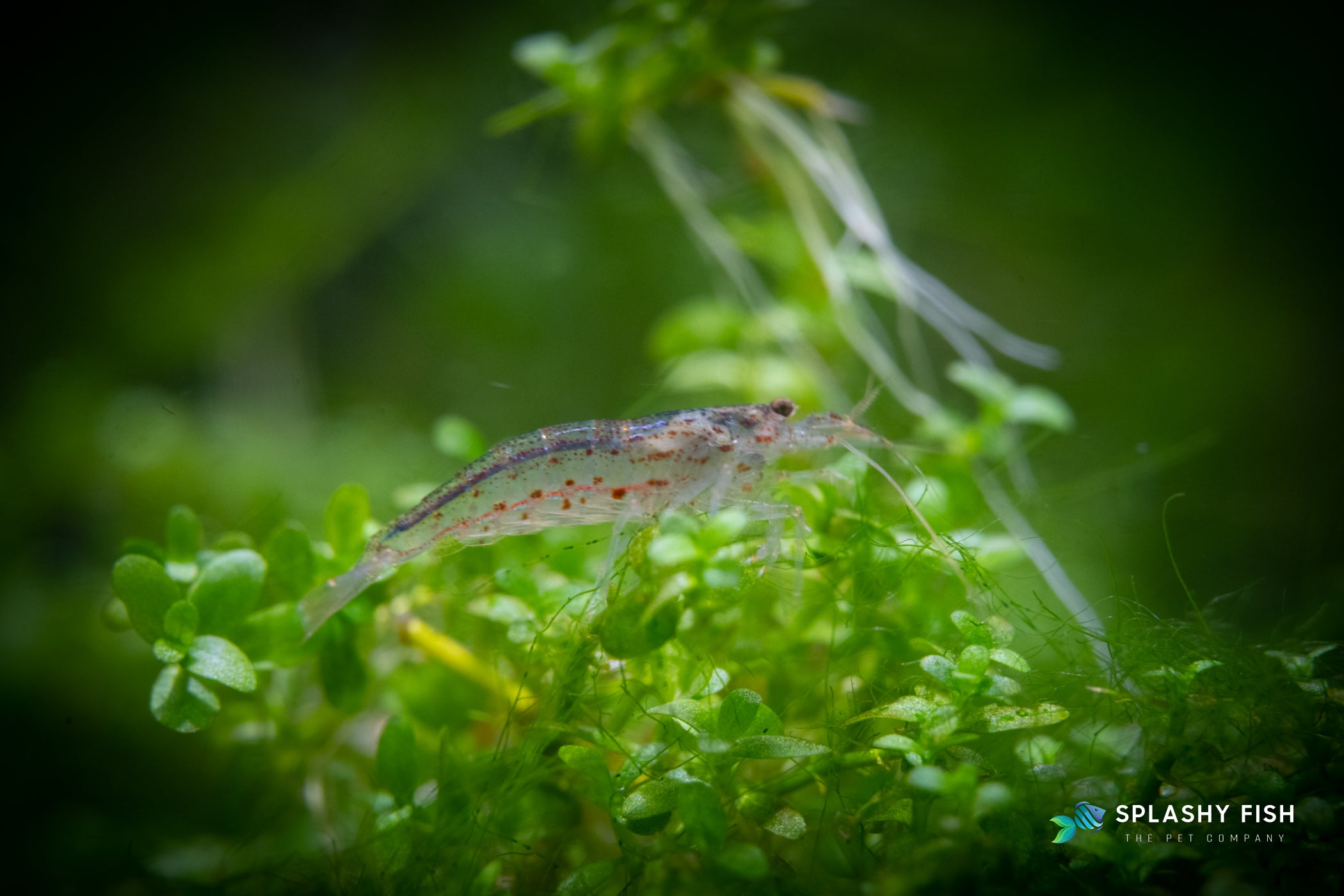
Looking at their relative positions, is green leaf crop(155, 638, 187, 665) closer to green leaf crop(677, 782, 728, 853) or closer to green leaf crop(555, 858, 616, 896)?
green leaf crop(555, 858, 616, 896)

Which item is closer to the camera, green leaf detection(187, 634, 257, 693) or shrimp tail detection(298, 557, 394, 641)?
green leaf detection(187, 634, 257, 693)

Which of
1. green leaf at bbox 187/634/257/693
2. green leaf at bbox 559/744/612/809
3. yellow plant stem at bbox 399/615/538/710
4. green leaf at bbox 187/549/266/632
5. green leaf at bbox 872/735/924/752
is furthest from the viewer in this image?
yellow plant stem at bbox 399/615/538/710

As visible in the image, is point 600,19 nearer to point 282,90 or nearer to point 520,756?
point 282,90

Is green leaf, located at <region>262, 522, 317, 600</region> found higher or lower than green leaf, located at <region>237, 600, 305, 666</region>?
higher

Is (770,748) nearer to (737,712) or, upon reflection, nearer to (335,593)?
(737,712)

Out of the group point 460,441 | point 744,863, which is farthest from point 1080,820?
point 460,441

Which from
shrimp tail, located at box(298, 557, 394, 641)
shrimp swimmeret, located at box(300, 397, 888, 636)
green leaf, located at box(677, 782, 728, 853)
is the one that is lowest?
green leaf, located at box(677, 782, 728, 853)

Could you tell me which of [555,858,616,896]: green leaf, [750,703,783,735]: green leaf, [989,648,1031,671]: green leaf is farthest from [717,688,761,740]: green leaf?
[989,648,1031,671]: green leaf
